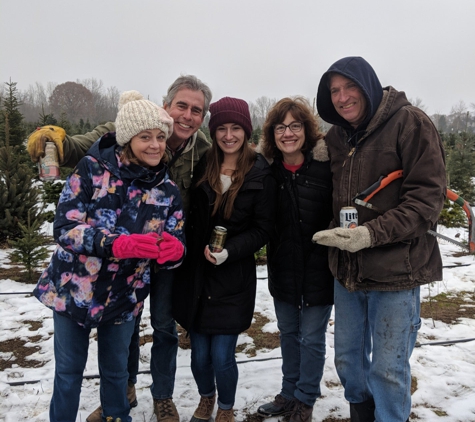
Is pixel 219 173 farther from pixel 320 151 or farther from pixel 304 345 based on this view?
pixel 304 345

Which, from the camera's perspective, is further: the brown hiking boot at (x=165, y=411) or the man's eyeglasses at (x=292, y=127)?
the brown hiking boot at (x=165, y=411)

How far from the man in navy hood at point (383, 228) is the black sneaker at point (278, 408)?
2.21 feet

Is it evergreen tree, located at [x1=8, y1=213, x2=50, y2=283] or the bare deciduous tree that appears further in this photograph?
the bare deciduous tree

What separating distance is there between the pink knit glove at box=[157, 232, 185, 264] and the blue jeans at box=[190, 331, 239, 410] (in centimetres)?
71

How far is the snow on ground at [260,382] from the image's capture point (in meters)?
2.82

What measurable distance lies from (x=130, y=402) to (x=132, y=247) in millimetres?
1663

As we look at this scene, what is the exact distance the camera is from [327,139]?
2572mm

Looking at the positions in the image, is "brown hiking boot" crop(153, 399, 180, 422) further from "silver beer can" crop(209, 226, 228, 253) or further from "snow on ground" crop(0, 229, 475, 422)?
"silver beer can" crop(209, 226, 228, 253)

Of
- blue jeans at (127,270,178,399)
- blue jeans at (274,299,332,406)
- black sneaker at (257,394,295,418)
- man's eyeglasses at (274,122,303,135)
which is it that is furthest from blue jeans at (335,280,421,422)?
blue jeans at (127,270,178,399)

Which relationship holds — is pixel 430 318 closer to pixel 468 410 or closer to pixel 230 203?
pixel 468 410

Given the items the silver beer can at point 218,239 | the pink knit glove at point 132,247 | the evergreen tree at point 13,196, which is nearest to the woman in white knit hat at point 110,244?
the pink knit glove at point 132,247

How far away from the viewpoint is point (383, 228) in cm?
198

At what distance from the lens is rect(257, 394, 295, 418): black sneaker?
111 inches

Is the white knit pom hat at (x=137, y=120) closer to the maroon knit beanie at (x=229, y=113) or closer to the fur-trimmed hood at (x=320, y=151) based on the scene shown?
the maroon knit beanie at (x=229, y=113)
